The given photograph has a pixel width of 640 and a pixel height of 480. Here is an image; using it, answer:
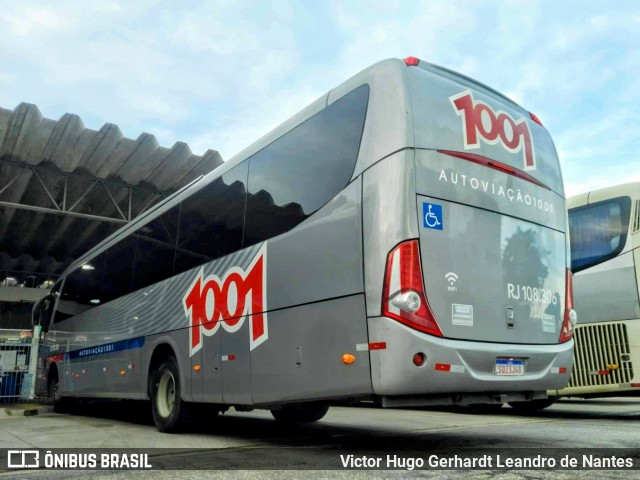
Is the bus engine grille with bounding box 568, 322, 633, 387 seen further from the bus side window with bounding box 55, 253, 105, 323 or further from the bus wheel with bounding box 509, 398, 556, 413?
the bus side window with bounding box 55, 253, 105, 323

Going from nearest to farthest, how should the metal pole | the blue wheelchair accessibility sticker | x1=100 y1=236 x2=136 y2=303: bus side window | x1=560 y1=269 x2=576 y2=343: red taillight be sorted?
1. the blue wheelchair accessibility sticker
2. x1=560 y1=269 x2=576 y2=343: red taillight
3. x1=100 y1=236 x2=136 y2=303: bus side window
4. the metal pole

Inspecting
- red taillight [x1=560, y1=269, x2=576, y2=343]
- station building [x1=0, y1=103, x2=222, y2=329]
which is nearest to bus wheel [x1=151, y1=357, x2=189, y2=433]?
red taillight [x1=560, y1=269, x2=576, y2=343]

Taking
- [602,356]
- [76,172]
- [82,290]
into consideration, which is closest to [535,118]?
[602,356]

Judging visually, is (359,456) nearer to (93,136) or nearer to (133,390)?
(133,390)

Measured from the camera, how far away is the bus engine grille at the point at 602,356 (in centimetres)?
906

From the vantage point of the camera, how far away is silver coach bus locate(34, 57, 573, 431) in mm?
4676

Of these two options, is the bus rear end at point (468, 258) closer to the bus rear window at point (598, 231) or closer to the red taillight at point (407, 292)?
the red taillight at point (407, 292)

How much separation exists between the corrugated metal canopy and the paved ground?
22.4 ft

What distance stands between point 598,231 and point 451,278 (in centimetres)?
617

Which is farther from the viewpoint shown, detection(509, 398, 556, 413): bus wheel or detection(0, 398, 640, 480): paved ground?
detection(509, 398, 556, 413): bus wheel

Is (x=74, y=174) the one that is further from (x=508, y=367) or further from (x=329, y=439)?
(x=508, y=367)

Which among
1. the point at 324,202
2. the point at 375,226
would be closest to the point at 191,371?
the point at 324,202

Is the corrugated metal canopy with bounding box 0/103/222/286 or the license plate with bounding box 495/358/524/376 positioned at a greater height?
the corrugated metal canopy with bounding box 0/103/222/286

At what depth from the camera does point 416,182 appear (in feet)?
15.9
